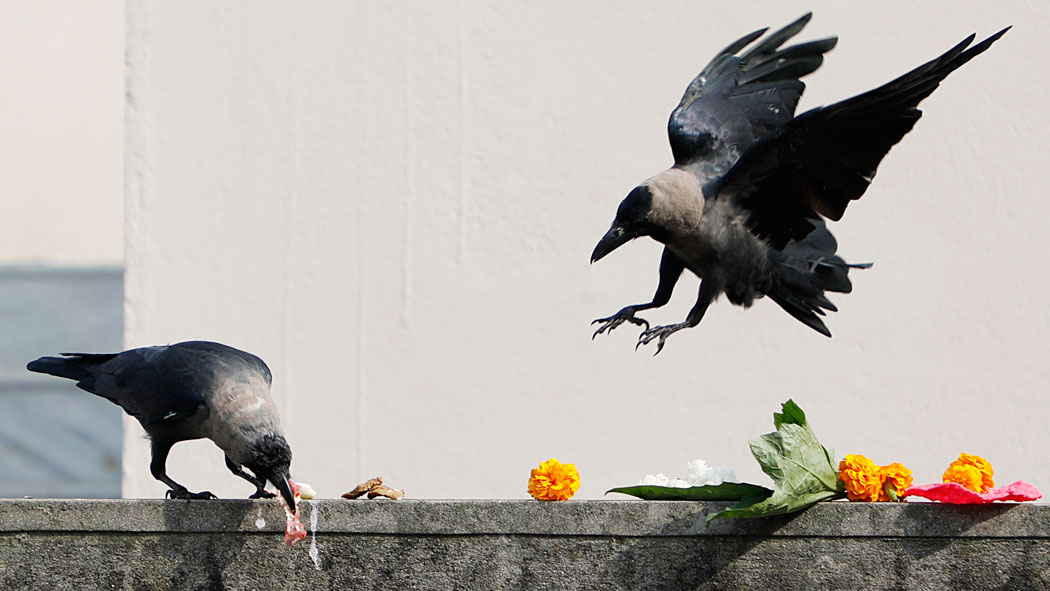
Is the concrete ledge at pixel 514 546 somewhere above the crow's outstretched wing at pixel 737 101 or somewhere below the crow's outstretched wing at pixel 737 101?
below

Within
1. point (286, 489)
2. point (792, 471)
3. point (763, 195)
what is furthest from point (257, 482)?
point (763, 195)

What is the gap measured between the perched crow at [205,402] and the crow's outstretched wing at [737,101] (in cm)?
183

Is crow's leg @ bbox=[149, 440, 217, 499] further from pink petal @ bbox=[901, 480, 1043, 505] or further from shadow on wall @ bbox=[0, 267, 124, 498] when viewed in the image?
shadow on wall @ bbox=[0, 267, 124, 498]

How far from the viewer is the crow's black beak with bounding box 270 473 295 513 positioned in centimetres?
416

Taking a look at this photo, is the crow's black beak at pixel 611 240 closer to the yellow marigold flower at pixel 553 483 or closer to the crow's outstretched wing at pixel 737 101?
the crow's outstretched wing at pixel 737 101

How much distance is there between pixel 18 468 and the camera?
10.8m

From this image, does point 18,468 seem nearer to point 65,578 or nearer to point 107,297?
point 107,297

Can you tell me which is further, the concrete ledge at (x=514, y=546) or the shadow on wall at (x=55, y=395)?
the shadow on wall at (x=55, y=395)

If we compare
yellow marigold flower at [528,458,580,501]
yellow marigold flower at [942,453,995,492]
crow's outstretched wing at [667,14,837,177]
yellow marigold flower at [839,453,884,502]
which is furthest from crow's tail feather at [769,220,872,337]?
yellow marigold flower at [528,458,580,501]

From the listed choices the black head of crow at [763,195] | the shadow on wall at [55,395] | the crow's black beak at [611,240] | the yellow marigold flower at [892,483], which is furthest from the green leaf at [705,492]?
the shadow on wall at [55,395]

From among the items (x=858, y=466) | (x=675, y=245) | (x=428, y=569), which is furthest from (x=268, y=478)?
(x=858, y=466)

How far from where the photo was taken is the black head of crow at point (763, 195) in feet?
13.5

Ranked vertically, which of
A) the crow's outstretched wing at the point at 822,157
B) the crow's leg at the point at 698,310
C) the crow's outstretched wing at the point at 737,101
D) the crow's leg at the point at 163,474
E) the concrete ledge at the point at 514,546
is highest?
the crow's outstretched wing at the point at 737,101

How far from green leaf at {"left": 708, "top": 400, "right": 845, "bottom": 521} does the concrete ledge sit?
0.29 feet
